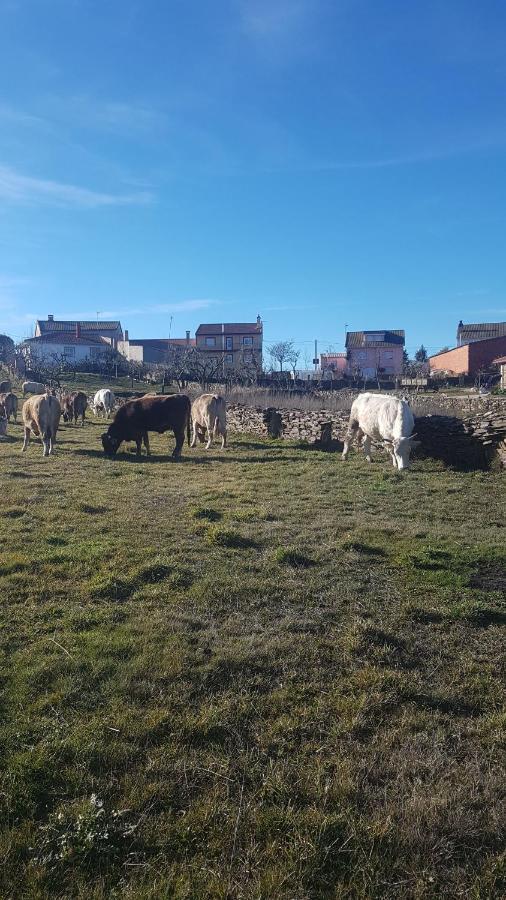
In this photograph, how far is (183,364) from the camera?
5678 centimetres

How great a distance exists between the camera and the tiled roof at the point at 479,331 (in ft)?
258

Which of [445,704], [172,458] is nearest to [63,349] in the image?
[172,458]

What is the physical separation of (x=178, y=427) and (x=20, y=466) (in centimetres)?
454

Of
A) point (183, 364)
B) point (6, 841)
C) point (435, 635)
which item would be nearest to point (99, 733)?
point (6, 841)

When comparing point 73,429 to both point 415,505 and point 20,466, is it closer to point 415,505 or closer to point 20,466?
point 20,466

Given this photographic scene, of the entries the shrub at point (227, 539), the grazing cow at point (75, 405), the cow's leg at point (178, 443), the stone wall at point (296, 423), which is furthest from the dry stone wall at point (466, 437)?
the grazing cow at point (75, 405)

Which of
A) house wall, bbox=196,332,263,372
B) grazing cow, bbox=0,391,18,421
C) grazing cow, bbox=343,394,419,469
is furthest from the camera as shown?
house wall, bbox=196,332,263,372

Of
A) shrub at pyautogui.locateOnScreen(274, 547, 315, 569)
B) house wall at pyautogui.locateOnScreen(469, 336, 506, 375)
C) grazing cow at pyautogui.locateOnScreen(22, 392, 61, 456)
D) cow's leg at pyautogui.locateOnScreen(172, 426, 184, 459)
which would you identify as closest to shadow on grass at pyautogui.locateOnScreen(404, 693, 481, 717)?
shrub at pyautogui.locateOnScreen(274, 547, 315, 569)

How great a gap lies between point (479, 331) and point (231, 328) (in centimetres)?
3640

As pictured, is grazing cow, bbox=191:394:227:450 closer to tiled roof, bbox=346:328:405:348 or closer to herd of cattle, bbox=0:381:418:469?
herd of cattle, bbox=0:381:418:469

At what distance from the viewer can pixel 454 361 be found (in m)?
66.6

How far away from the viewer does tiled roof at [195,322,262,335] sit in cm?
8775

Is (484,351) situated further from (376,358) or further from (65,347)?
(65,347)

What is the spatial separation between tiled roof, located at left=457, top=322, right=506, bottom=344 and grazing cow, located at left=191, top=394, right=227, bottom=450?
69817mm
